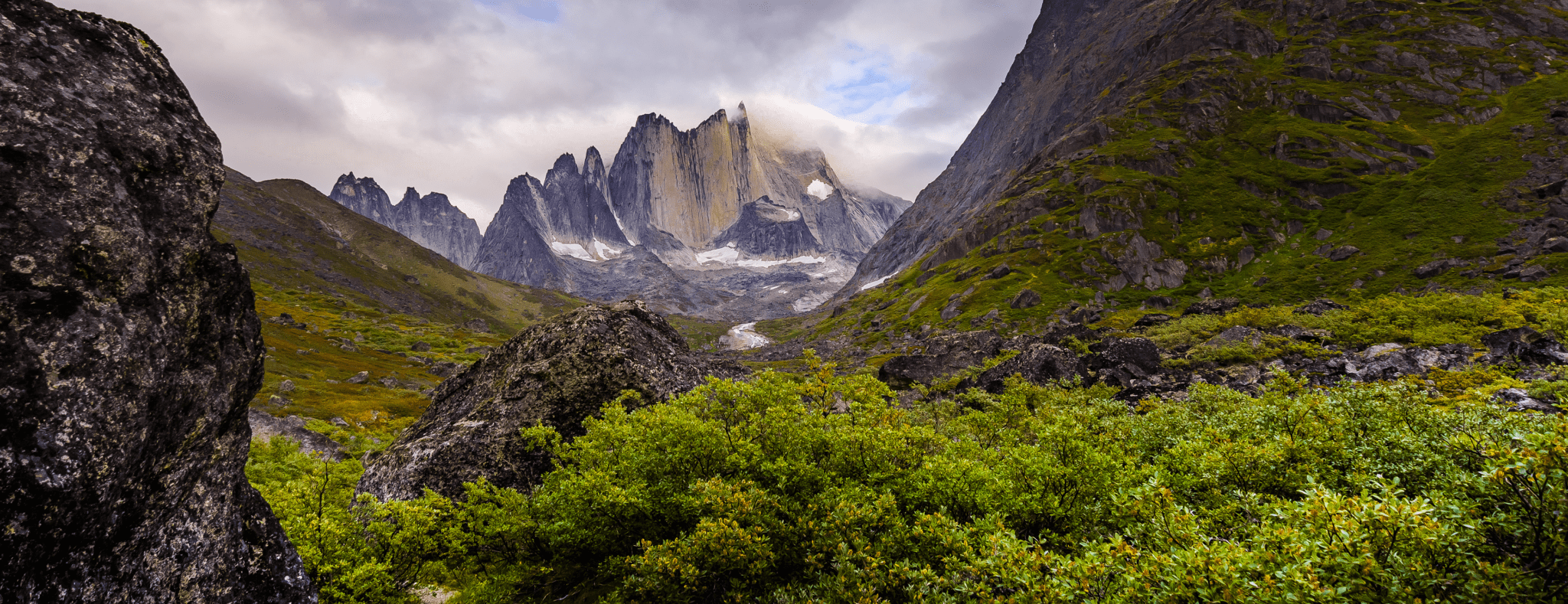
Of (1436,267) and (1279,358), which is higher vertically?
(1436,267)

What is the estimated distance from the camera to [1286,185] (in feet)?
442

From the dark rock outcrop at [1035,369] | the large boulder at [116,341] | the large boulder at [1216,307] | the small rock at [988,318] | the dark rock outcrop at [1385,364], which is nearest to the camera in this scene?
the large boulder at [116,341]

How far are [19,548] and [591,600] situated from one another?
9.67m

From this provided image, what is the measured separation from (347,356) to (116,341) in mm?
129191

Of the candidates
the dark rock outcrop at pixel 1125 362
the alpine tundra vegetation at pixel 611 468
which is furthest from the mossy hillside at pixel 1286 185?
the alpine tundra vegetation at pixel 611 468

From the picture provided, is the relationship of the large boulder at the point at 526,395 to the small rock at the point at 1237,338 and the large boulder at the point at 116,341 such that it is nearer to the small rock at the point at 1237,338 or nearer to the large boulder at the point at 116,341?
the large boulder at the point at 116,341

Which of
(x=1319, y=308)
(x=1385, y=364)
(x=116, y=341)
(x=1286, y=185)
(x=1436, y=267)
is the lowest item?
(x=1385, y=364)

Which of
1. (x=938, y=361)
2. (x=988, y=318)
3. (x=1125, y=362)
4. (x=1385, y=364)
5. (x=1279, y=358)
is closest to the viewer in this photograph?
(x=1385, y=364)

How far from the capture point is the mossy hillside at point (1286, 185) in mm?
105000

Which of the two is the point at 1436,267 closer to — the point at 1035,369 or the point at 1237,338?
the point at 1237,338

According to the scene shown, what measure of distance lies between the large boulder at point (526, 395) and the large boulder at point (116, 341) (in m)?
8.60

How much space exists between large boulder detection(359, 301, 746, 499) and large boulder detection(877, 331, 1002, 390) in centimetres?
4979

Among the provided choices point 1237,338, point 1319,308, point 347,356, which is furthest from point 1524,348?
point 347,356

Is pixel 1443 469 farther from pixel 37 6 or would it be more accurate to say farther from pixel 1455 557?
pixel 37 6
